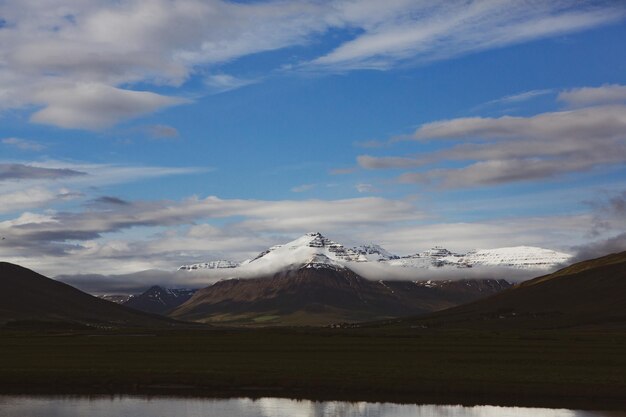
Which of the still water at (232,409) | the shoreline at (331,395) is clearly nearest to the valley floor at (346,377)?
the shoreline at (331,395)

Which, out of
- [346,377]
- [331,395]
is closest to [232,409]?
[331,395]

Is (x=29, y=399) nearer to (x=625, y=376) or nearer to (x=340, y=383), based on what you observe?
(x=340, y=383)

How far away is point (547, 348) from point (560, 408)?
54.7 meters

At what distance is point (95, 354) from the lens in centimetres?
9481

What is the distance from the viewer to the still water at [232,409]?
52.8m

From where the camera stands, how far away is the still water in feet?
173

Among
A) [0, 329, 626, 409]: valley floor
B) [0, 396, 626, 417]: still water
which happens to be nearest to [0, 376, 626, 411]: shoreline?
[0, 329, 626, 409]: valley floor

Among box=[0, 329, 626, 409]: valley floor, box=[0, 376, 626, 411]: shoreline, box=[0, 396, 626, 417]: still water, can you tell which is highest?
box=[0, 329, 626, 409]: valley floor

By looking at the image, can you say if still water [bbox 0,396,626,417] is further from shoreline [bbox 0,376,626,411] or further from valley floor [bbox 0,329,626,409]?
valley floor [bbox 0,329,626,409]

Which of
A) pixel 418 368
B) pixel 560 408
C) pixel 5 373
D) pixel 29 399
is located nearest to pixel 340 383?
pixel 418 368

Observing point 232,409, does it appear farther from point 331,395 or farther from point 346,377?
point 346,377

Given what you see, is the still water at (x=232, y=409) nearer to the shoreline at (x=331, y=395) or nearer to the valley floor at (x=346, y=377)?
the shoreline at (x=331, y=395)

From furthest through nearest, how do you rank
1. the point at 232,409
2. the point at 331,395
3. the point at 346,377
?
1. the point at 346,377
2. the point at 331,395
3. the point at 232,409

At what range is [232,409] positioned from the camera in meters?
54.8
